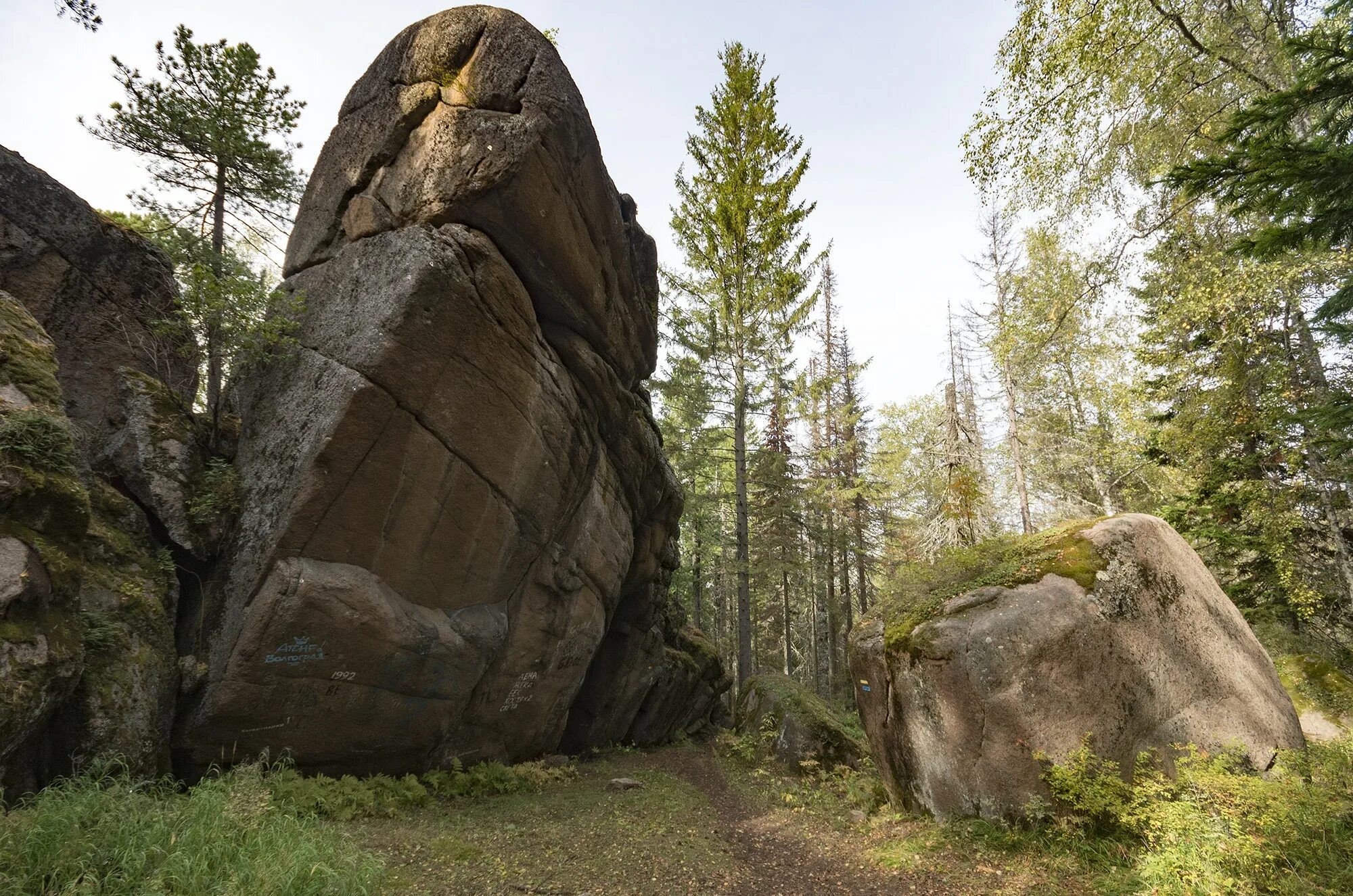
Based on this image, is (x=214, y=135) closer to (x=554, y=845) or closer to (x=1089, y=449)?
(x=554, y=845)

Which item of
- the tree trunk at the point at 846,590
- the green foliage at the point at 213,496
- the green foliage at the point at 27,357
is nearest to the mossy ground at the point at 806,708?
the tree trunk at the point at 846,590

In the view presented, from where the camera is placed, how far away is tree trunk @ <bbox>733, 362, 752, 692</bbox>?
16.6 m

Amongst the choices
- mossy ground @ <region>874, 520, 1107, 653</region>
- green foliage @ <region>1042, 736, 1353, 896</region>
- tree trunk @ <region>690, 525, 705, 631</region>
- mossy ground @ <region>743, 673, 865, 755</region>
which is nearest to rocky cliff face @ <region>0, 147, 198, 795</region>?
mossy ground @ <region>874, 520, 1107, 653</region>

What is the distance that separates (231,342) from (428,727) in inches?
300

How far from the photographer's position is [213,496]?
29.3 feet

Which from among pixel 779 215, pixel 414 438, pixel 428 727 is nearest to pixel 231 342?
pixel 414 438

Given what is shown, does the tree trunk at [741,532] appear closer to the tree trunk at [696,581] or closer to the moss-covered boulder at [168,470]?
the tree trunk at [696,581]

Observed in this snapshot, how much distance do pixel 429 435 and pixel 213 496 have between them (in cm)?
341

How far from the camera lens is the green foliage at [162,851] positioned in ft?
13.6

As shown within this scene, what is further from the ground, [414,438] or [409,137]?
[409,137]

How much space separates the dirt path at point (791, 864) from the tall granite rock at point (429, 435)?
5348 mm

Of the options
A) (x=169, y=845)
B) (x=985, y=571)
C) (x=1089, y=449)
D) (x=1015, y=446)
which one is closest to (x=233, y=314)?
(x=169, y=845)

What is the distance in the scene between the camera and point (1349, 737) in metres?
7.16

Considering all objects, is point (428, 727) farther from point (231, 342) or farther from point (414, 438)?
point (231, 342)
